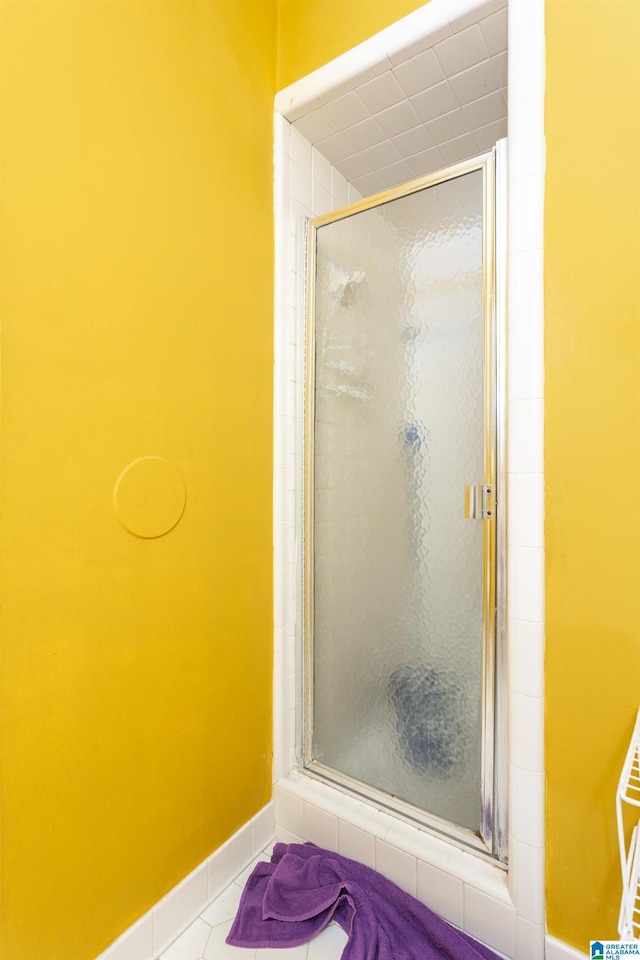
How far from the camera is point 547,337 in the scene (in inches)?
40.5

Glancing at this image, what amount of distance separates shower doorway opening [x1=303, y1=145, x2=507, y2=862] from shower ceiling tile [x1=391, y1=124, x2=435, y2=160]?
364mm

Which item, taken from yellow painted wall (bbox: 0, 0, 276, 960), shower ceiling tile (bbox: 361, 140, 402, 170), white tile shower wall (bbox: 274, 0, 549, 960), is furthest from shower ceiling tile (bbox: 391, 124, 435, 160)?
yellow painted wall (bbox: 0, 0, 276, 960)

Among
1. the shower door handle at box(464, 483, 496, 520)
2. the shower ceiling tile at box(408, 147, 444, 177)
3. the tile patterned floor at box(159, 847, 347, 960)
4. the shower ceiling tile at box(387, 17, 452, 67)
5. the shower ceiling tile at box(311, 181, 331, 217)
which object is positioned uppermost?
the shower ceiling tile at box(408, 147, 444, 177)

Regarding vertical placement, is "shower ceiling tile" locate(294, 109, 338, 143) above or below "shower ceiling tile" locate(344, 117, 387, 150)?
below

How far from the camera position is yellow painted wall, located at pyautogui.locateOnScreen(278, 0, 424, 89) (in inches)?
49.2

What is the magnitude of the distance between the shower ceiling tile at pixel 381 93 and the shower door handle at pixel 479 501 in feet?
3.68

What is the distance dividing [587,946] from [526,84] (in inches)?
71.4

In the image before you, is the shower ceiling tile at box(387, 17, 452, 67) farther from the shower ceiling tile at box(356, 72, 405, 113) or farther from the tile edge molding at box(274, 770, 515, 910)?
the tile edge molding at box(274, 770, 515, 910)

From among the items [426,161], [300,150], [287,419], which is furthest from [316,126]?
[287,419]

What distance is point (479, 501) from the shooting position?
1.18 metres

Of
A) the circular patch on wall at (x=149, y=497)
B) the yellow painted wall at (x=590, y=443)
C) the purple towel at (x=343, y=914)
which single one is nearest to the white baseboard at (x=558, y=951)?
the yellow painted wall at (x=590, y=443)

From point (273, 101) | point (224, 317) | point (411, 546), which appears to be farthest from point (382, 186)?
point (411, 546)

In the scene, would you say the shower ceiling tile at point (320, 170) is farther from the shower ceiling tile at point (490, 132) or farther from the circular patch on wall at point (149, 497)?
the circular patch on wall at point (149, 497)

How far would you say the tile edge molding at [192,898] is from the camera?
1.01m
